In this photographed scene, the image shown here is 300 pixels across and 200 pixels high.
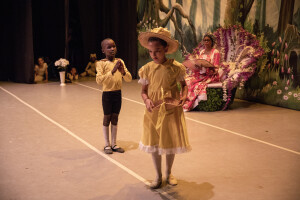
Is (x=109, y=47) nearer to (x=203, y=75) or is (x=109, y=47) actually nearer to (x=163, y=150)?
(x=163, y=150)

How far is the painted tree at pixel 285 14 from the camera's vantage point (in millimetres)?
6152

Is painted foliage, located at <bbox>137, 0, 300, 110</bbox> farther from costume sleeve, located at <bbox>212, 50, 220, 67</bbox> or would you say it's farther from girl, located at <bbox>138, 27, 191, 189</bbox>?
girl, located at <bbox>138, 27, 191, 189</bbox>

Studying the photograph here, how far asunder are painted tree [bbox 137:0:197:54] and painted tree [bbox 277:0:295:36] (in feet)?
7.31

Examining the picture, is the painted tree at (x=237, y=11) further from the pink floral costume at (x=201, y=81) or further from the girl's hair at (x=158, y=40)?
the girl's hair at (x=158, y=40)

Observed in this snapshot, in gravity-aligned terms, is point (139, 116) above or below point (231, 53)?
below

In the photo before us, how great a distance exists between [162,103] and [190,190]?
772 millimetres

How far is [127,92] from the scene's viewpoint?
8.02 meters

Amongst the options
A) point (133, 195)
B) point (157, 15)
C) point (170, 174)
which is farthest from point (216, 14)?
point (133, 195)

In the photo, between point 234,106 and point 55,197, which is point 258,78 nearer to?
point 234,106

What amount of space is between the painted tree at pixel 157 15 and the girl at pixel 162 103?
17.5 ft

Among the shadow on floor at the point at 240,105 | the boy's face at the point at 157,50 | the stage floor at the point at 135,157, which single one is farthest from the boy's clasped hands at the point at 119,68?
the shadow on floor at the point at 240,105

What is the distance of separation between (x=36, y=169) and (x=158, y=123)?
54.1 inches

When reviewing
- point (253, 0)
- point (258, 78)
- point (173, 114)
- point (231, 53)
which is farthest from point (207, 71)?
point (173, 114)

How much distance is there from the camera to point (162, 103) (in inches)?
117
